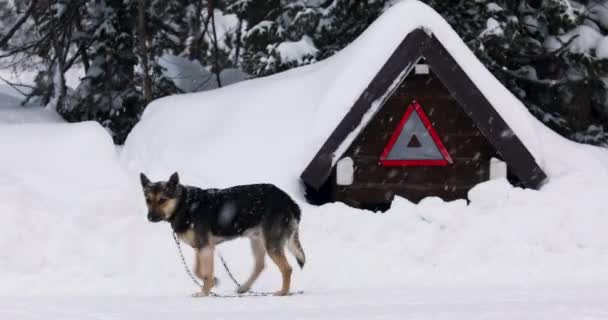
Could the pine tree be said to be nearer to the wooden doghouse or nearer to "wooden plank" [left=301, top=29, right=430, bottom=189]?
the wooden doghouse

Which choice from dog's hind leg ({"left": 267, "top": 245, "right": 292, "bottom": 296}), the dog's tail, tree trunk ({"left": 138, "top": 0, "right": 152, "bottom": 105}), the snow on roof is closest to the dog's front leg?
dog's hind leg ({"left": 267, "top": 245, "right": 292, "bottom": 296})

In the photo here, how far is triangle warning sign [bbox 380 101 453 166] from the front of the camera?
44.9ft

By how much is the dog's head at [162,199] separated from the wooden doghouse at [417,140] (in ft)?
11.8

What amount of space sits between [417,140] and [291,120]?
193 centimetres

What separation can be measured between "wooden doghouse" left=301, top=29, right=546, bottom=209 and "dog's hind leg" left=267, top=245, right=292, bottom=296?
3357 millimetres

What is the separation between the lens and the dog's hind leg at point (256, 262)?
10.5 m

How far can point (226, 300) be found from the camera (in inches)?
366

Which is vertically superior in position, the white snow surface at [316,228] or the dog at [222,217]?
the dog at [222,217]

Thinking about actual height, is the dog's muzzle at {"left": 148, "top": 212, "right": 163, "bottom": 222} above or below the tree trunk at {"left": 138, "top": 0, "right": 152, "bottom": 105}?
above

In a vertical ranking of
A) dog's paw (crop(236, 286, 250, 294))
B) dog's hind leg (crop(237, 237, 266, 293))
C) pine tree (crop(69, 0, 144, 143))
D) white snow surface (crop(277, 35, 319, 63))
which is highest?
dog's hind leg (crop(237, 237, 266, 293))

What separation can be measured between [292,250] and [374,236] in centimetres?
195

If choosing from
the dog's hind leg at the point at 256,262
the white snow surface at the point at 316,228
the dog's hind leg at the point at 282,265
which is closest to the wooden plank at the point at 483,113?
the white snow surface at the point at 316,228

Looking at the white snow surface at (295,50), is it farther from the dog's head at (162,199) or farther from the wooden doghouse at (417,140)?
the dog's head at (162,199)

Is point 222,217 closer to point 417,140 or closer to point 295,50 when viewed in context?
point 417,140
